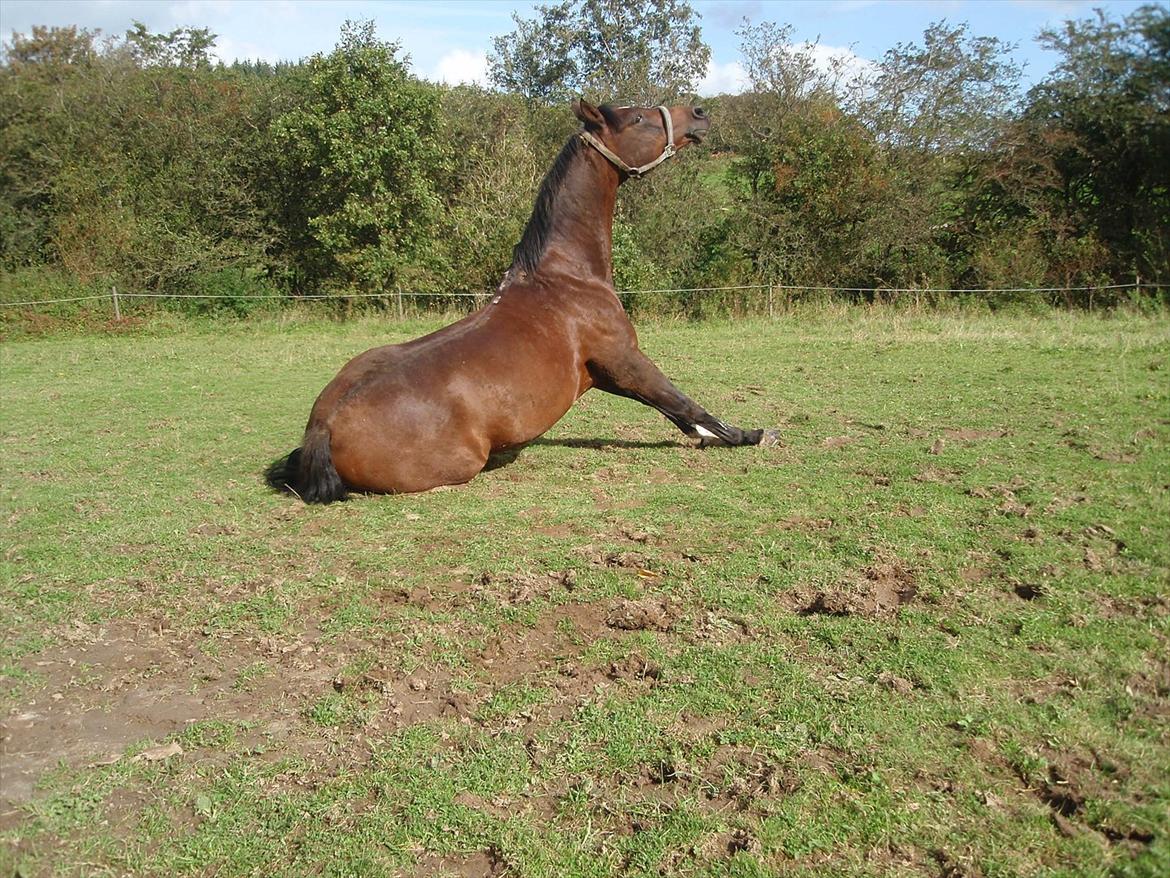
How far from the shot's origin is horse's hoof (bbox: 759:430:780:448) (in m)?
6.94

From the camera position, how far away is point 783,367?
11.3m

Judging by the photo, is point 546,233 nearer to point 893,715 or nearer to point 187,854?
point 893,715

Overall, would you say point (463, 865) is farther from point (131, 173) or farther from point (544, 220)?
point (131, 173)

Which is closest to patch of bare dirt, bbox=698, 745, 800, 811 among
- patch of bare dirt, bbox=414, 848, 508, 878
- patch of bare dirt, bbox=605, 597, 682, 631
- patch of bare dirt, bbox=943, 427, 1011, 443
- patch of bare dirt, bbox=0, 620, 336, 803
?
patch of bare dirt, bbox=414, 848, 508, 878

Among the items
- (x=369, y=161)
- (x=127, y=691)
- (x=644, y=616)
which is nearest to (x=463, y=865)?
(x=644, y=616)

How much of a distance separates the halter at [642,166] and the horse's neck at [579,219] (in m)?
0.06

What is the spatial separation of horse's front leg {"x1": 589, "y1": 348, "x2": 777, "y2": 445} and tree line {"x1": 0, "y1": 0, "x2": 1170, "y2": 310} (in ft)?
38.3

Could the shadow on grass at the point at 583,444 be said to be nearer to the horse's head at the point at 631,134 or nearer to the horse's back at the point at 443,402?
the horse's back at the point at 443,402

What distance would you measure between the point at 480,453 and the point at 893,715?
141 inches

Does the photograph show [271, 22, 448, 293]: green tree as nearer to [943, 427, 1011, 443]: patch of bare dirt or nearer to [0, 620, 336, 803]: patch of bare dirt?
[943, 427, 1011, 443]: patch of bare dirt

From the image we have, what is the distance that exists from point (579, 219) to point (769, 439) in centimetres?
226

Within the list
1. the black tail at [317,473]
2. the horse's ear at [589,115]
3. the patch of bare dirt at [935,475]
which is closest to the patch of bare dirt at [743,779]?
the patch of bare dirt at [935,475]

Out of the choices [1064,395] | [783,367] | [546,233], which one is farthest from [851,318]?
[546,233]

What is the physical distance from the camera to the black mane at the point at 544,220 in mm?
6574
